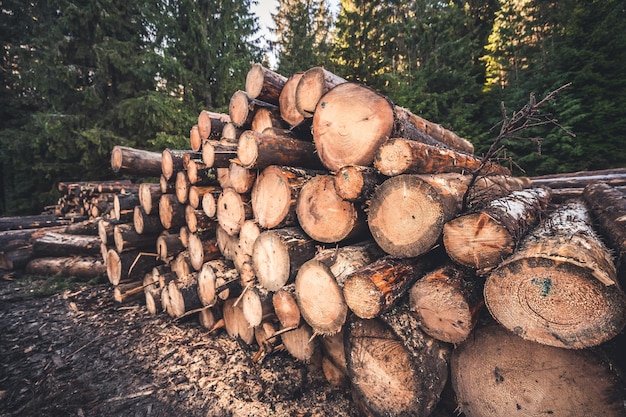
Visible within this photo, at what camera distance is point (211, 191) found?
297 centimetres

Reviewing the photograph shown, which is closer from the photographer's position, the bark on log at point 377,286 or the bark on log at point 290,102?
the bark on log at point 377,286

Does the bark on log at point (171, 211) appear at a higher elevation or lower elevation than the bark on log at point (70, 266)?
higher

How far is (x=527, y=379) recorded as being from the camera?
52.4 inches

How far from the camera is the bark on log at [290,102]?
8.21ft

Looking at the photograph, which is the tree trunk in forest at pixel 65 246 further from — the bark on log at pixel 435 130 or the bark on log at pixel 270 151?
the bark on log at pixel 435 130

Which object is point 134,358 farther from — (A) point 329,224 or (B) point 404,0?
(B) point 404,0

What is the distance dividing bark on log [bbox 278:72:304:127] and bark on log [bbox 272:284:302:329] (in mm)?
1565

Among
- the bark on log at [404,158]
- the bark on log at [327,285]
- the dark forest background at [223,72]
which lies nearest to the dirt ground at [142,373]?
the bark on log at [327,285]

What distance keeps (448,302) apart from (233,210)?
2005 millimetres

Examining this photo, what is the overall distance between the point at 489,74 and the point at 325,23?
9.95 metres

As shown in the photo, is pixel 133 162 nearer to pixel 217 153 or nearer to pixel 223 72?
pixel 217 153

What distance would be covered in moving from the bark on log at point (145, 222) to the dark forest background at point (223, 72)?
459 centimetres

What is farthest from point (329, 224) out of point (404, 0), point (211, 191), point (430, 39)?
point (404, 0)

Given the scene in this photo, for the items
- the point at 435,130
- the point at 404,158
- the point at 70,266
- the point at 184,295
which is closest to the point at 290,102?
the point at 404,158
